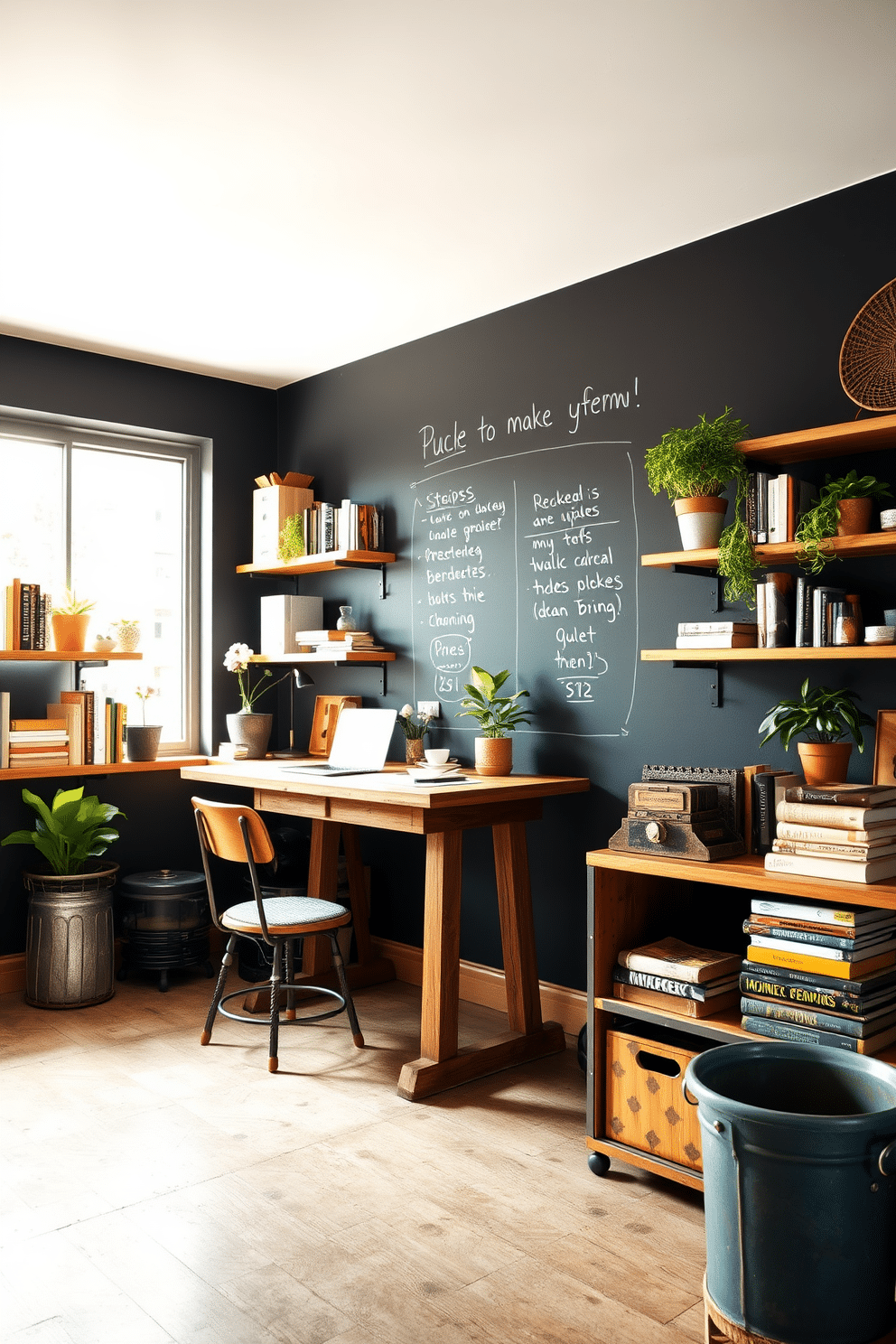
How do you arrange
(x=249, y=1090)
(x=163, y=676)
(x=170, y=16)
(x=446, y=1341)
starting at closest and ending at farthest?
(x=446, y=1341) < (x=170, y=16) < (x=249, y=1090) < (x=163, y=676)

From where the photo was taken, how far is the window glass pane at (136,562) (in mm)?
4480

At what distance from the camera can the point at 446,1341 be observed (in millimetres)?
1901

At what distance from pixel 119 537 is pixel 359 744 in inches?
62.8

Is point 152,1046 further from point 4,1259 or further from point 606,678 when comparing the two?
point 606,678

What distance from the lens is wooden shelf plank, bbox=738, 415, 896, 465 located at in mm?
2514

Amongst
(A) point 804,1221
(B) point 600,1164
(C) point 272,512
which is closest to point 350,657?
(C) point 272,512

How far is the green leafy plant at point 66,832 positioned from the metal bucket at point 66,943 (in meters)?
0.07

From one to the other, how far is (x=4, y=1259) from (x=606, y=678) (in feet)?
7.60

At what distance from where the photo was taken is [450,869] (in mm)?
3109

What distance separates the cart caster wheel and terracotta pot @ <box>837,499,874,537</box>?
1662 mm

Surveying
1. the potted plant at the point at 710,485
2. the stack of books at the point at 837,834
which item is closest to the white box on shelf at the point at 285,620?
Answer: the potted plant at the point at 710,485

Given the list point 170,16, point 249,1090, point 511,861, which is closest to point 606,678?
point 511,861

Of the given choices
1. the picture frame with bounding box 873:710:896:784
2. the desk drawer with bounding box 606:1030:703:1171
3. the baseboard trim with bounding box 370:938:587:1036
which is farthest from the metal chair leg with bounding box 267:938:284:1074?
the picture frame with bounding box 873:710:896:784

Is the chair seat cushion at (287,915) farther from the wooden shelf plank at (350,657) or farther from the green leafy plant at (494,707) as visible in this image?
the wooden shelf plank at (350,657)
